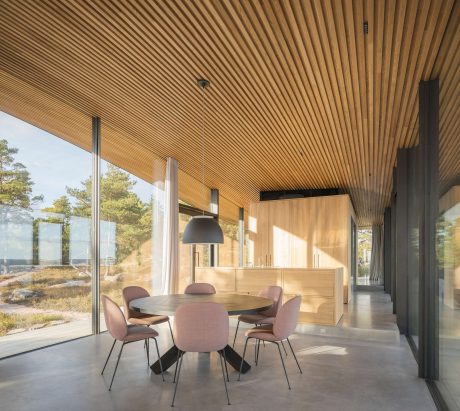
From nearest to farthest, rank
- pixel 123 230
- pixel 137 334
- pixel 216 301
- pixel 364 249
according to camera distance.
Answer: pixel 137 334 < pixel 216 301 < pixel 123 230 < pixel 364 249

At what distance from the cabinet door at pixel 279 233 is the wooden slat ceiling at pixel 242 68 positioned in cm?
289

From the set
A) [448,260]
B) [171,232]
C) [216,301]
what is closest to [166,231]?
[171,232]

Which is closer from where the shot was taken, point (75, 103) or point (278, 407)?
point (278, 407)

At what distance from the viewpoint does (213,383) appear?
4070 millimetres

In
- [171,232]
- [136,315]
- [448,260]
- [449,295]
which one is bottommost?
[136,315]

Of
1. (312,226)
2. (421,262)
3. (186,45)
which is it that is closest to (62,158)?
(186,45)

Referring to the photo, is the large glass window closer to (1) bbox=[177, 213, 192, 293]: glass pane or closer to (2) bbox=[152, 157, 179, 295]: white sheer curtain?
(2) bbox=[152, 157, 179, 295]: white sheer curtain

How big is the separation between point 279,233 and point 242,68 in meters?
6.24

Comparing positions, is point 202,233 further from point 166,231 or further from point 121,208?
point 166,231

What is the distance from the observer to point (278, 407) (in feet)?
11.3

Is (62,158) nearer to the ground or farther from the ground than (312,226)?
farther from the ground

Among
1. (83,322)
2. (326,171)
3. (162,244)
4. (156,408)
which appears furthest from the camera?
(326,171)

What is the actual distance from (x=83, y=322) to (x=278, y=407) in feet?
12.6

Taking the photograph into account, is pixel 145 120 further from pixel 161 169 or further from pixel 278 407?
pixel 278 407
